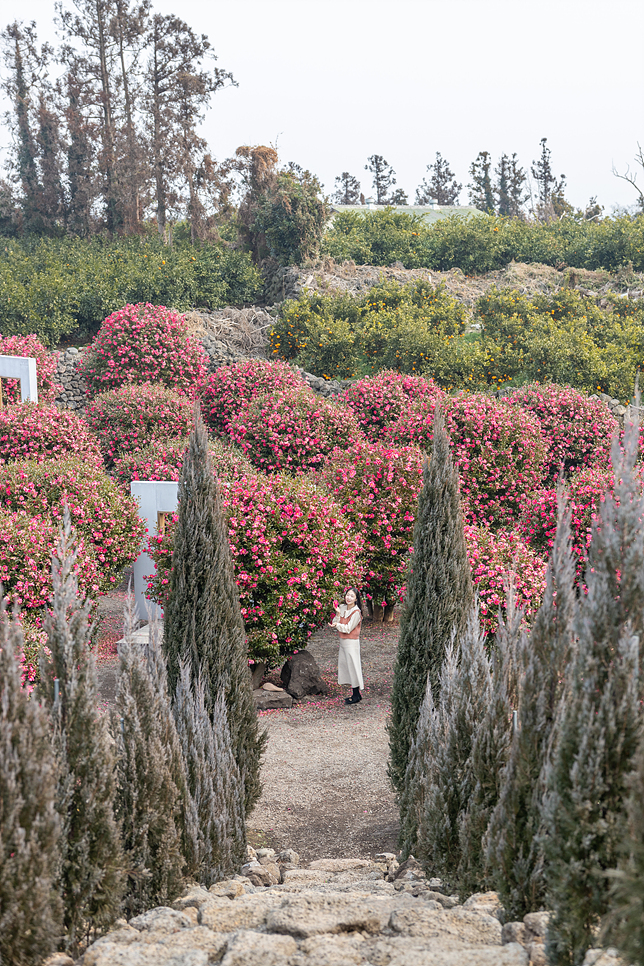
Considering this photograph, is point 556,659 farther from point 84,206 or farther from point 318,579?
point 84,206

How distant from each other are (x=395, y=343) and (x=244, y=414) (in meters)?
6.90

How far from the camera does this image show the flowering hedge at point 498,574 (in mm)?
10109

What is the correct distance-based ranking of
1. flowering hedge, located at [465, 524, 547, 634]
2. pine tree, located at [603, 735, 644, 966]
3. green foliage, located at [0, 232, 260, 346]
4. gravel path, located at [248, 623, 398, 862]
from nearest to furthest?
pine tree, located at [603, 735, 644, 966]
gravel path, located at [248, 623, 398, 862]
flowering hedge, located at [465, 524, 547, 634]
green foliage, located at [0, 232, 260, 346]

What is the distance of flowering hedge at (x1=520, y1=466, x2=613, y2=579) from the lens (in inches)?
460

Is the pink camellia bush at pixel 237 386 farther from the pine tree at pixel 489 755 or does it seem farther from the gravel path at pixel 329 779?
the pine tree at pixel 489 755

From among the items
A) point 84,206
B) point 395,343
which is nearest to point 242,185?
point 84,206

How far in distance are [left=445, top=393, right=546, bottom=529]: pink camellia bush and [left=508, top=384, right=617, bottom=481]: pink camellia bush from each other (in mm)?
1961

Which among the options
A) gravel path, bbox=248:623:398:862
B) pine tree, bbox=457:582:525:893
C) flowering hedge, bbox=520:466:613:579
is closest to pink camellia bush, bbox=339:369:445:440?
flowering hedge, bbox=520:466:613:579

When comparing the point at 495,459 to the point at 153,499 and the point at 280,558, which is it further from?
the point at 153,499

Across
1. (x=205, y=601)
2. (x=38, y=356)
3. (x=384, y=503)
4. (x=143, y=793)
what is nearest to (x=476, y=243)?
(x=38, y=356)

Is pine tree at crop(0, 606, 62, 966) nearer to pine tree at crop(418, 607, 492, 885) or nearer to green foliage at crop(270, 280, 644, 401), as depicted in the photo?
pine tree at crop(418, 607, 492, 885)

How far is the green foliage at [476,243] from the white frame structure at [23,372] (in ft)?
52.4

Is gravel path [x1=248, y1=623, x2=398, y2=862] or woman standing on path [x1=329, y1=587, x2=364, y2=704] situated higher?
woman standing on path [x1=329, y1=587, x2=364, y2=704]

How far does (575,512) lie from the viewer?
11.9 meters
